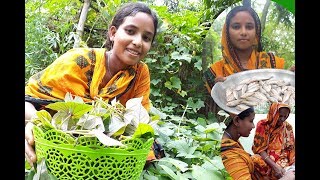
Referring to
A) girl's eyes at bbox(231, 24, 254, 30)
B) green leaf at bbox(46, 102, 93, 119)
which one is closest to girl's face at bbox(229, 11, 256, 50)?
girl's eyes at bbox(231, 24, 254, 30)

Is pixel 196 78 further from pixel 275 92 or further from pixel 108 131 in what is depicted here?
pixel 108 131

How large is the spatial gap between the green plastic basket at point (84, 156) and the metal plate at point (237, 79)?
254 mm

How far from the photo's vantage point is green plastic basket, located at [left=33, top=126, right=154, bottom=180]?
2.42 feet

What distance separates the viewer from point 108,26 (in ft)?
3.68

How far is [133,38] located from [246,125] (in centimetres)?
32

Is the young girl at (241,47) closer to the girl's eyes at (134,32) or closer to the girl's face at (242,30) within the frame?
the girl's face at (242,30)

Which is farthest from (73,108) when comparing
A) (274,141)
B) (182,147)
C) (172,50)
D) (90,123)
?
(172,50)

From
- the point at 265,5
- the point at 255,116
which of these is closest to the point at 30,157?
the point at 255,116

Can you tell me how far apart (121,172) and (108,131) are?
3.1 inches

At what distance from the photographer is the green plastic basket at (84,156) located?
2.42 feet

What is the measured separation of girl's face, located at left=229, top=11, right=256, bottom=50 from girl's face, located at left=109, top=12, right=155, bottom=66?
0.20m
